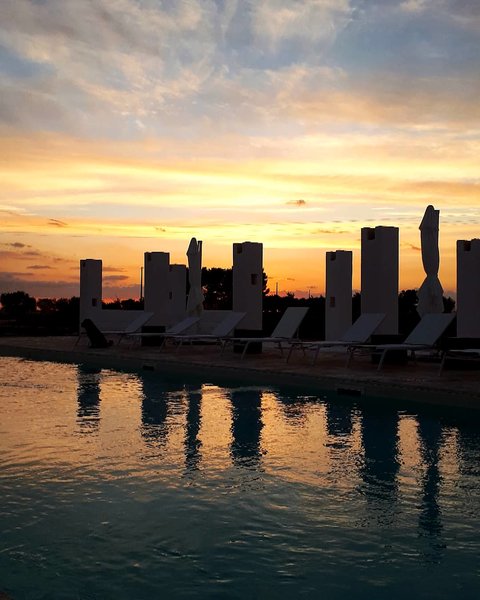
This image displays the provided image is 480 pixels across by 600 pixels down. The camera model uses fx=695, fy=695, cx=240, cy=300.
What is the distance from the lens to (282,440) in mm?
6484

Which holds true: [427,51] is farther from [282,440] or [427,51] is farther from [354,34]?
[282,440]

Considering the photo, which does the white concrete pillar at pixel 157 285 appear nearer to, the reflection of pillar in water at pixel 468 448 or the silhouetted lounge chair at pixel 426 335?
the silhouetted lounge chair at pixel 426 335

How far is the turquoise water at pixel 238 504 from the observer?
10.8 ft

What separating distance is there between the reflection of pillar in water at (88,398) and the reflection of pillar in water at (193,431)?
990mm

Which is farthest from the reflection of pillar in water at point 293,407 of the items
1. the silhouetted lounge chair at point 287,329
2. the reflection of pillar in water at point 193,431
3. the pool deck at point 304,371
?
the silhouetted lounge chair at point 287,329

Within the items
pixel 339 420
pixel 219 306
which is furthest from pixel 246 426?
pixel 219 306

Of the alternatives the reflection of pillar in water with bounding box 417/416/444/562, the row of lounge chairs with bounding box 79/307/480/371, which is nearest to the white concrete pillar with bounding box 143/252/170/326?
the row of lounge chairs with bounding box 79/307/480/371

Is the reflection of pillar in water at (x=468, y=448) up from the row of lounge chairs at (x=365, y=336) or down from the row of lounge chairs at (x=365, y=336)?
down

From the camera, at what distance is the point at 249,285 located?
48.8ft

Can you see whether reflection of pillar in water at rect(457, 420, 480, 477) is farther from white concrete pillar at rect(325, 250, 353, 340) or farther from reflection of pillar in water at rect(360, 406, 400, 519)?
white concrete pillar at rect(325, 250, 353, 340)

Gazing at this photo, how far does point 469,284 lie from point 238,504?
337 inches

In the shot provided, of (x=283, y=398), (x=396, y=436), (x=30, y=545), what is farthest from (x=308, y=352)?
(x=30, y=545)

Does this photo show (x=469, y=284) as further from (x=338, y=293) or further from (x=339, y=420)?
(x=339, y=420)

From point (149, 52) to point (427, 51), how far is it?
5.05 metres
